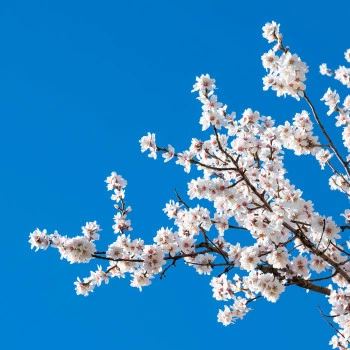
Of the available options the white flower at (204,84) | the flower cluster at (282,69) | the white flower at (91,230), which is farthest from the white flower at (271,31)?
the white flower at (91,230)

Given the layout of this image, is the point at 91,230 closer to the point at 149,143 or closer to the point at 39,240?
the point at 39,240

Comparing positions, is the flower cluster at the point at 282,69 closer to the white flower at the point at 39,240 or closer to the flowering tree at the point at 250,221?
the flowering tree at the point at 250,221

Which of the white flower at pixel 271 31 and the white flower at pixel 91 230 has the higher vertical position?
the white flower at pixel 271 31

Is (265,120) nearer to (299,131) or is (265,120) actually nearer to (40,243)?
(299,131)

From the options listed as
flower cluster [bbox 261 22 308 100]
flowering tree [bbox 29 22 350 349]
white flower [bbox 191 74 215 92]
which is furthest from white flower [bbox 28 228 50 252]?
flower cluster [bbox 261 22 308 100]

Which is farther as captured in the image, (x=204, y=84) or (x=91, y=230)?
(x=91, y=230)

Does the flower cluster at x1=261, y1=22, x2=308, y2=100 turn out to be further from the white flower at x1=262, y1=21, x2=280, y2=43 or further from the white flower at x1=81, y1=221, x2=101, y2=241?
the white flower at x1=81, y1=221, x2=101, y2=241

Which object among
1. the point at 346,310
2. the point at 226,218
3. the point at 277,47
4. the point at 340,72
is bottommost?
the point at 346,310

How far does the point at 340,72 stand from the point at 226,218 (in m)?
3.58

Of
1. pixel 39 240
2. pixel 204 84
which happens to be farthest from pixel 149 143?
pixel 39 240

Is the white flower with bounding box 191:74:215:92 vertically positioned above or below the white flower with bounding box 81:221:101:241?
above

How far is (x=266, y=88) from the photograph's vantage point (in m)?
7.74

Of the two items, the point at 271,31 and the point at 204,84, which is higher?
the point at 271,31

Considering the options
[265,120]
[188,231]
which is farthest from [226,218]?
[265,120]
